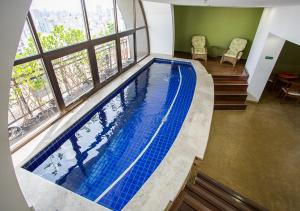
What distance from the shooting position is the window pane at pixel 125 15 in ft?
18.2

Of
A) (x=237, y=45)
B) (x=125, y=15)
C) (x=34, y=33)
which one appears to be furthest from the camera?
(x=237, y=45)

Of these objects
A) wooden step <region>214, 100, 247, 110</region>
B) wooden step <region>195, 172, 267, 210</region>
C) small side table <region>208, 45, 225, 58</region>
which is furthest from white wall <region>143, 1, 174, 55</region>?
wooden step <region>195, 172, 267, 210</region>

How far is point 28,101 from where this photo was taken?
382cm

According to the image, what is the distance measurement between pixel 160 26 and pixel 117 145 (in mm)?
5367

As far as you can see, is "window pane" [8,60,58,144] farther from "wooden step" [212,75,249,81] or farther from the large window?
"wooden step" [212,75,249,81]

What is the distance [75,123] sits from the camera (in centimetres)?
383

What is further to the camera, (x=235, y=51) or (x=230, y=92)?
(x=235, y=51)

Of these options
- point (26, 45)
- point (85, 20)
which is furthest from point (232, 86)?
point (26, 45)

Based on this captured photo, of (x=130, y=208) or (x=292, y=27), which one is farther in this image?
(x=292, y=27)

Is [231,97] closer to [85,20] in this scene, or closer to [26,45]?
[85,20]

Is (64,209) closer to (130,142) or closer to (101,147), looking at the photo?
(101,147)

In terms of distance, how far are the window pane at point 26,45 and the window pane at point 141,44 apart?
4585 millimetres

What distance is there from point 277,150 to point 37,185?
16.4 feet

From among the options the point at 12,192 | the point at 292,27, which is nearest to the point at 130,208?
the point at 12,192
